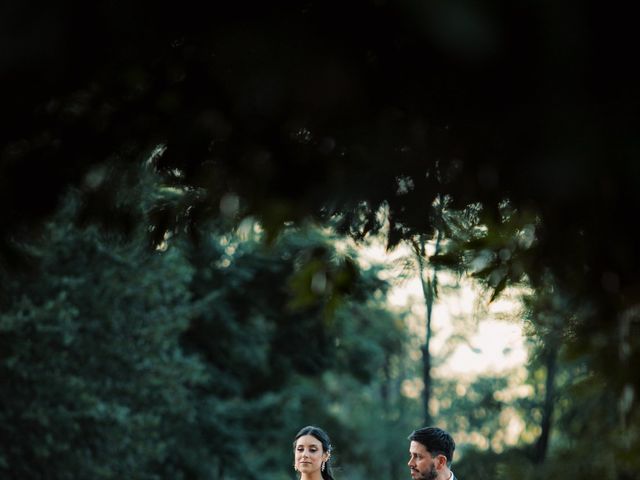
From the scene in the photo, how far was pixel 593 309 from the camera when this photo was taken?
8.04ft

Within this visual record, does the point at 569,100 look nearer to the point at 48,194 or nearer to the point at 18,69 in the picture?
the point at 18,69

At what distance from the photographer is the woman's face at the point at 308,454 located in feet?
35.6

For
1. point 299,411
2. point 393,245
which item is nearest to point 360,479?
point 299,411

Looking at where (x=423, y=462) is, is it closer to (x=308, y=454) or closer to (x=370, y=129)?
(x=308, y=454)

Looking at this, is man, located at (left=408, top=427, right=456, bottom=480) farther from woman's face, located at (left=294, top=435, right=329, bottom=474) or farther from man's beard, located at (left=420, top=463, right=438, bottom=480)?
woman's face, located at (left=294, top=435, right=329, bottom=474)

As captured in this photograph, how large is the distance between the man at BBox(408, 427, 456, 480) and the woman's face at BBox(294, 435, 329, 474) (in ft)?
5.27

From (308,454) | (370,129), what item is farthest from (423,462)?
(370,129)

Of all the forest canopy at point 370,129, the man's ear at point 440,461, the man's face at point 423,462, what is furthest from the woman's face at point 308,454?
the forest canopy at point 370,129

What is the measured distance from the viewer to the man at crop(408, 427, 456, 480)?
9.38m

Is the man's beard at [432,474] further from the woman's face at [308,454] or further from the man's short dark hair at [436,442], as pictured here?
the woman's face at [308,454]

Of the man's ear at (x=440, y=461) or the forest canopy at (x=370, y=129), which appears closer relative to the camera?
the forest canopy at (x=370, y=129)

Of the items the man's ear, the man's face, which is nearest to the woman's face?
the man's face

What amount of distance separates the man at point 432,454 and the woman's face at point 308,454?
63.3 inches

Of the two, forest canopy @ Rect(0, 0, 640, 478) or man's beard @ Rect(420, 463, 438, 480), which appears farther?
man's beard @ Rect(420, 463, 438, 480)
